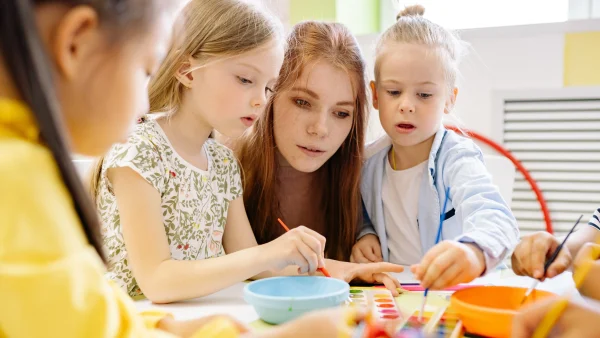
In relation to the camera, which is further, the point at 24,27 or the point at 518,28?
the point at 518,28

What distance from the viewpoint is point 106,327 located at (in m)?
0.38

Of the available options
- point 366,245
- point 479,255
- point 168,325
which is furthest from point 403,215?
point 168,325

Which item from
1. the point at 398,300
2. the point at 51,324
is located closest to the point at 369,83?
the point at 398,300

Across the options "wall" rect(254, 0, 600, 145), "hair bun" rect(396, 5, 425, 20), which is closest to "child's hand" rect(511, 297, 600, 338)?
"hair bun" rect(396, 5, 425, 20)

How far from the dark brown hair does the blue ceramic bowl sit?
30 centimetres

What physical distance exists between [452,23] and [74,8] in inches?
84.2

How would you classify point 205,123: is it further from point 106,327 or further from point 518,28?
point 518,28

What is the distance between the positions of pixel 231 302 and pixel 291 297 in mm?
174

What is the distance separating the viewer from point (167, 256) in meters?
0.85

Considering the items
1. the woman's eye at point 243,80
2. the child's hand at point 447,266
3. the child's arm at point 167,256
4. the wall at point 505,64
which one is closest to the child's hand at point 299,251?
the child's arm at point 167,256

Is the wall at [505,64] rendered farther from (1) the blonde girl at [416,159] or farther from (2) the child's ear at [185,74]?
(2) the child's ear at [185,74]

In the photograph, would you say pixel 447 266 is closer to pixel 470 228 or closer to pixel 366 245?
pixel 470 228

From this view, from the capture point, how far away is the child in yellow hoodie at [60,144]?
1.11 feet

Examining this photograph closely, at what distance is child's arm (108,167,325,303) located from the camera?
82 centimetres
